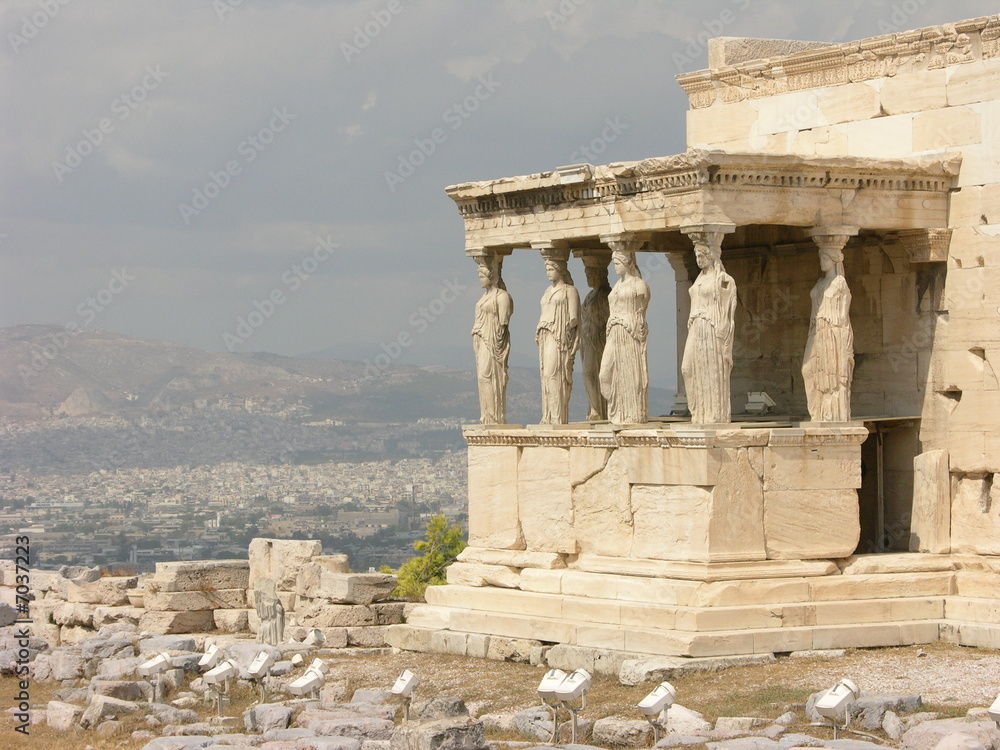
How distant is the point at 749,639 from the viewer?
16406 millimetres

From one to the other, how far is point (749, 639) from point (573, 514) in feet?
8.38

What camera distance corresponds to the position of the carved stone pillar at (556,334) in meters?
18.8

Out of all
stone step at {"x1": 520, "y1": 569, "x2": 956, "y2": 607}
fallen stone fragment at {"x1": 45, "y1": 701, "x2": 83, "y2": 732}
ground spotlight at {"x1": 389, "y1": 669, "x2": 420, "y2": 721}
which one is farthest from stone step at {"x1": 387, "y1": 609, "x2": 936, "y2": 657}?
fallen stone fragment at {"x1": 45, "y1": 701, "x2": 83, "y2": 732}

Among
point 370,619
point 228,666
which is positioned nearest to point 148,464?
point 370,619

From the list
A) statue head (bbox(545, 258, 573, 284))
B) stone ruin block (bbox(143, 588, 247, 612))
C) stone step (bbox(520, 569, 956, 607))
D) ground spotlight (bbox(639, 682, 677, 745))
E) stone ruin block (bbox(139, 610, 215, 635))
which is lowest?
stone ruin block (bbox(139, 610, 215, 635))

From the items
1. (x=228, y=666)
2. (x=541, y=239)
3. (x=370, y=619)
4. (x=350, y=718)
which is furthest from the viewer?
(x=370, y=619)

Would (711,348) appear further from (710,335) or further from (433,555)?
(433,555)

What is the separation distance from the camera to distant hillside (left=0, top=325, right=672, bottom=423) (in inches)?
2432

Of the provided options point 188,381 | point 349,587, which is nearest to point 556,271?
point 349,587

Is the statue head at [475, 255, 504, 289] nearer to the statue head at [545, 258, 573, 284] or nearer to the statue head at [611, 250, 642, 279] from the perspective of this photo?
the statue head at [545, 258, 573, 284]

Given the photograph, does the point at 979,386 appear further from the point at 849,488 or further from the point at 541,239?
the point at 541,239

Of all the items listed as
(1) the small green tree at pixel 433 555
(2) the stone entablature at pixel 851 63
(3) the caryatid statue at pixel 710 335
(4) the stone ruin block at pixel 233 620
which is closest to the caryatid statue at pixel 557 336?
(3) the caryatid statue at pixel 710 335

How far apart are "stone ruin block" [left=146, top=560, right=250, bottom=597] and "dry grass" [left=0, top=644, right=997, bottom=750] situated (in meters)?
4.40

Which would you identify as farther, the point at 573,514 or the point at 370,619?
the point at 370,619
